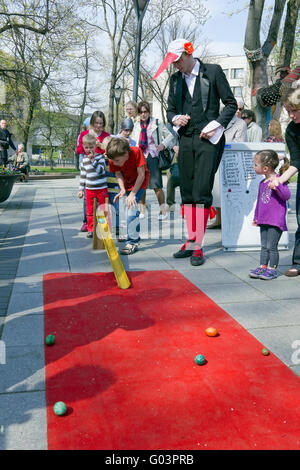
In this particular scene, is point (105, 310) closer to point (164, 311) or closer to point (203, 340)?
point (164, 311)

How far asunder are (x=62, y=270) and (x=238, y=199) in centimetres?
262

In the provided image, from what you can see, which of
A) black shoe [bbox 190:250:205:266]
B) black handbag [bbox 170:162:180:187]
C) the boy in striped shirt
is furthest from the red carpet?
black handbag [bbox 170:162:180:187]

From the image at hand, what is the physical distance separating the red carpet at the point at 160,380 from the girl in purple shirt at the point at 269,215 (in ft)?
3.69

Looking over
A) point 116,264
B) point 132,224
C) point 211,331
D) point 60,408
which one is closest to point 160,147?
point 132,224

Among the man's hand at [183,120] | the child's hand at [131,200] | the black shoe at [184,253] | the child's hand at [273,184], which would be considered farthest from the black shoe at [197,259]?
the man's hand at [183,120]

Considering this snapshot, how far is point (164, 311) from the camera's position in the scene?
372 cm

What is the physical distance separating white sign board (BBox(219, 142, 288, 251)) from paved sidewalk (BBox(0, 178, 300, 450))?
0.25 meters

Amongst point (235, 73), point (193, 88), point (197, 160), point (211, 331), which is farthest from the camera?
point (235, 73)

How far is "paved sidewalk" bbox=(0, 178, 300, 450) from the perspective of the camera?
235cm

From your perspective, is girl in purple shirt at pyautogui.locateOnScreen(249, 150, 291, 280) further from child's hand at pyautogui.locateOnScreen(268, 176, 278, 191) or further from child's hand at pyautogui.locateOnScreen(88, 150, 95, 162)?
child's hand at pyautogui.locateOnScreen(88, 150, 95, 162)

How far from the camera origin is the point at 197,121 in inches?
205

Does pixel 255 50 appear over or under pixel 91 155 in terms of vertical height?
over

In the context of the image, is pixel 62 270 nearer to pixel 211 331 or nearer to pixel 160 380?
pixel 211 331
